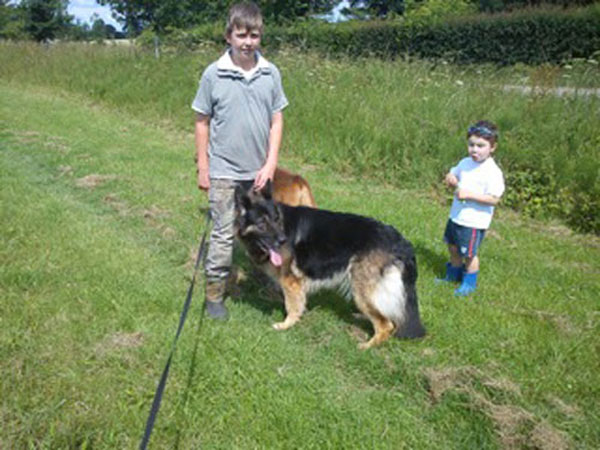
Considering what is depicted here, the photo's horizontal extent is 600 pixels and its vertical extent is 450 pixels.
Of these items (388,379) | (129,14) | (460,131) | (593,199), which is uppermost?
(129,14)

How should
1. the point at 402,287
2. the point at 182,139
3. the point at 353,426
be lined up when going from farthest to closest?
the point at 182,139
the point at 402,287
the point at 353,426

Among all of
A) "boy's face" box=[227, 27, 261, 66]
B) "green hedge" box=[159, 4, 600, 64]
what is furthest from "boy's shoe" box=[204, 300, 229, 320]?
"green hedge" box=[159, 4, 600, 64]

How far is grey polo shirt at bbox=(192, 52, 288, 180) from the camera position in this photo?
3406 millimetres

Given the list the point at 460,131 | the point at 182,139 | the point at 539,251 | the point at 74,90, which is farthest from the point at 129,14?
the point at 539,251

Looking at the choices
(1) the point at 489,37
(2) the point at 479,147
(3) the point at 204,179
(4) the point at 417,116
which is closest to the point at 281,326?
(3) the point at 204,179

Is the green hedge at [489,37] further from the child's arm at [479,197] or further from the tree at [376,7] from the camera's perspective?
the tree at [376,7]

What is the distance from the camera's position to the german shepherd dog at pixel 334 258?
355cm

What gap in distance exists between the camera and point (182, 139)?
35.3 feet

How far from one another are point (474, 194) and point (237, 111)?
229 centimetres

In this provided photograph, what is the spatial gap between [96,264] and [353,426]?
124 inches

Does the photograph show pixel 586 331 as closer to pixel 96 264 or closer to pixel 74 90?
pixel 96 264

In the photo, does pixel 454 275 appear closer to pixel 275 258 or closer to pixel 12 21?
pixel 275 258

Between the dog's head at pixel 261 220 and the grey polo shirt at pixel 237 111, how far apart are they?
222mm

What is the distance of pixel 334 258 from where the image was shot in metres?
3.73
